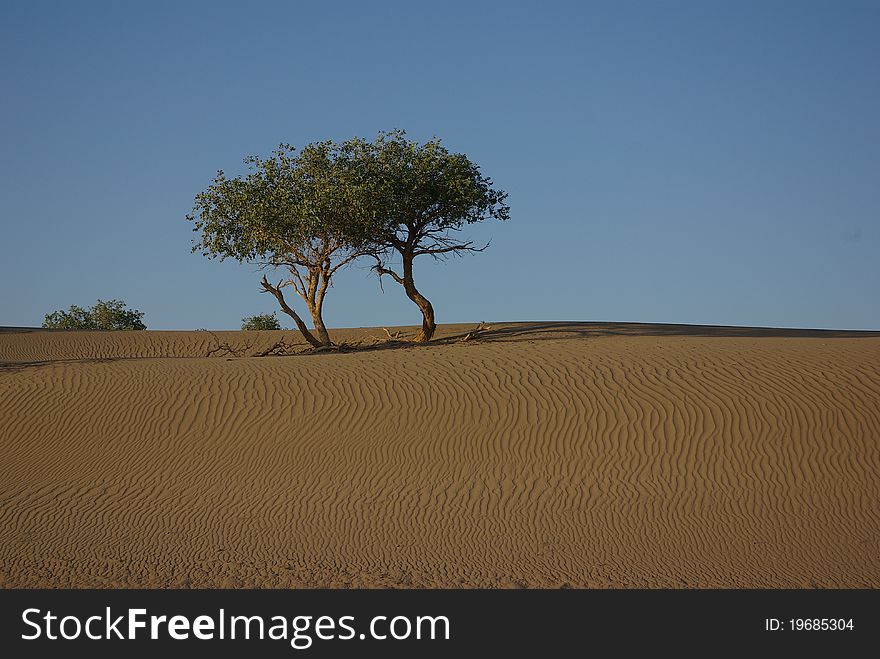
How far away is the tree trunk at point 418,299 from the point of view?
2620 centimetres

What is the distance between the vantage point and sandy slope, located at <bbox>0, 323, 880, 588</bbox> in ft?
32.2

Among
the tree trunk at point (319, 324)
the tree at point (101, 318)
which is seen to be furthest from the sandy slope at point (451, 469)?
the tree at point (101, 318)

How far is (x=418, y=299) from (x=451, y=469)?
12.8 metres

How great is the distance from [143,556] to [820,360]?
45.4ft


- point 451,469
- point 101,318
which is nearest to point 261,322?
point 101,318

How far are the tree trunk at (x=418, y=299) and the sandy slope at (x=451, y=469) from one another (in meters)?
5.24

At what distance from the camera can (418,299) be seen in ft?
86.0

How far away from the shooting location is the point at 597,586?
8.98 metres

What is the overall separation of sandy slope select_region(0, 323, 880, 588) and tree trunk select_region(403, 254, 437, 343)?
5237 mm
